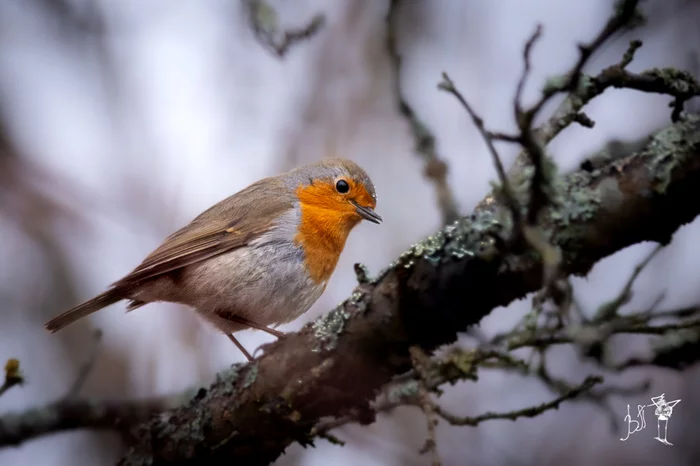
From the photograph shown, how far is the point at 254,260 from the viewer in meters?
→ 3.66

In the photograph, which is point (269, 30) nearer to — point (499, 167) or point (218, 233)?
point (218, 233)

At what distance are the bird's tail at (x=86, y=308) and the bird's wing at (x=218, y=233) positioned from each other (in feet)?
0.33

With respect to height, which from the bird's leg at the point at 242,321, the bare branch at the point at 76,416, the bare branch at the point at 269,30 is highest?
the bare branch at the point at 269,30

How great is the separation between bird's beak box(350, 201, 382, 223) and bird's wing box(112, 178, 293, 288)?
1.37 feet

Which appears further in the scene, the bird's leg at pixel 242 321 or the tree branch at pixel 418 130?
the bird's leg at pixel 242 321

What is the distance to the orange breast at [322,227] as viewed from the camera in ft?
12.0

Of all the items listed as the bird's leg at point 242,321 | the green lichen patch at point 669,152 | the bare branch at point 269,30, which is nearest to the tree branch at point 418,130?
the bare branch at point 269,30

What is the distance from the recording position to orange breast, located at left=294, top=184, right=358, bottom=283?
3.66 metres

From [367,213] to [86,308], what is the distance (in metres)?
1.70

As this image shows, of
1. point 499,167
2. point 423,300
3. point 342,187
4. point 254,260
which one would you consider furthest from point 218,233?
point 499,167

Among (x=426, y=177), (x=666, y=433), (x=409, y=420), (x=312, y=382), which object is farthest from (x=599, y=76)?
(x=409, y=420)

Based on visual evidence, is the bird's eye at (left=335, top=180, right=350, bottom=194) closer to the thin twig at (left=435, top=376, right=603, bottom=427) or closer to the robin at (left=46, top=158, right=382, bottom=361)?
the robin at (left=46, top=158, right=382, bottom=361)

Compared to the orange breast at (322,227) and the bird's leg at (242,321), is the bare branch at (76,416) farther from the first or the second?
the orange breast at (322,227)

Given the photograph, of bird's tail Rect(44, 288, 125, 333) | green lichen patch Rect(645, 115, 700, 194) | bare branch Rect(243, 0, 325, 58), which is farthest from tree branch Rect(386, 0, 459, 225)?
bird's tail Rect(44, 288, 125, 333)
